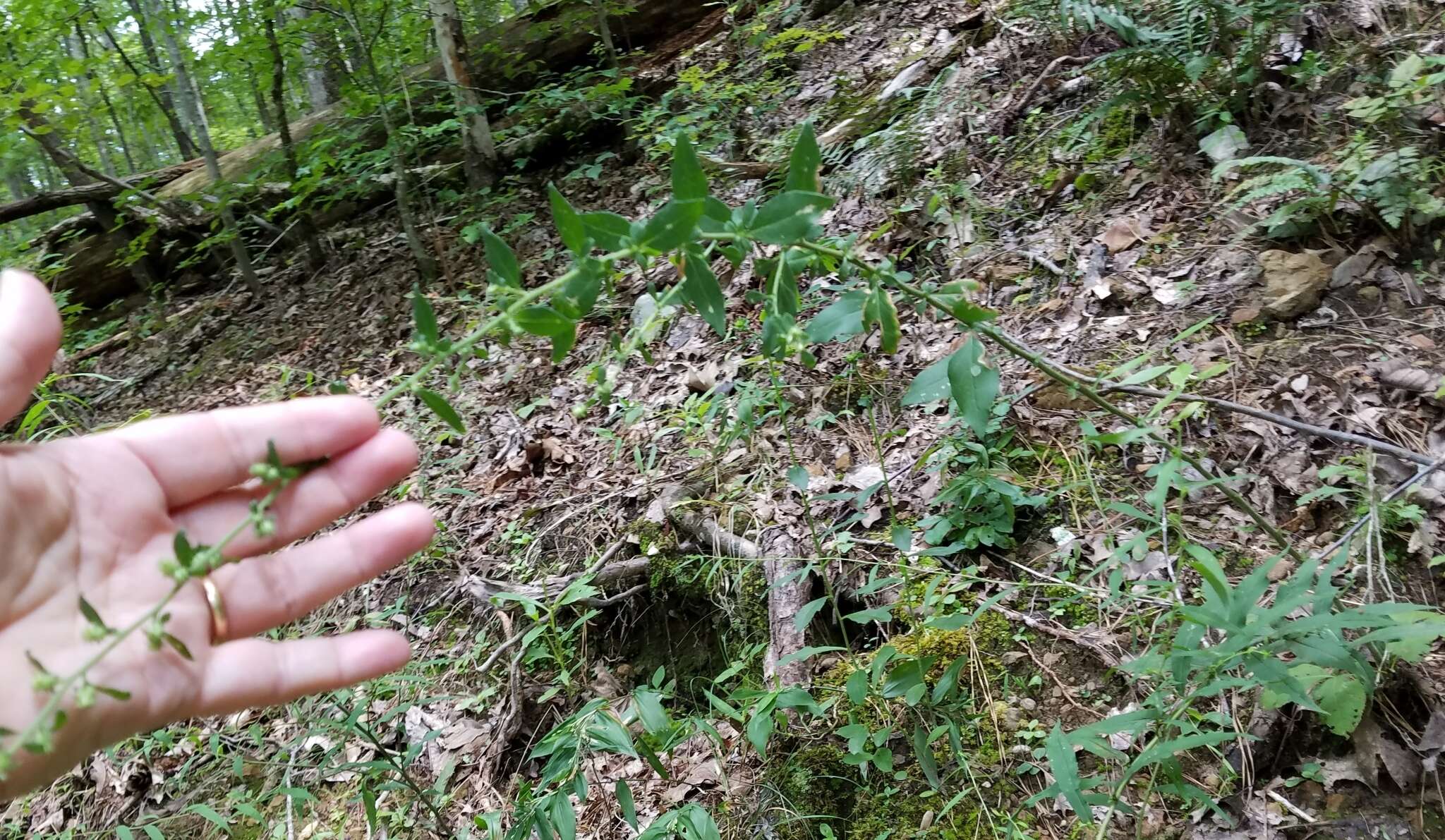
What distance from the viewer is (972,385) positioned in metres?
1.38

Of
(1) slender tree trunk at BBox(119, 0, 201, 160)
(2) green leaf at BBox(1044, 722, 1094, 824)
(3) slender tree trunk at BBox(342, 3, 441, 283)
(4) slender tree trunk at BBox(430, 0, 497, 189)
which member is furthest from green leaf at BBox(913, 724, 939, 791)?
(1) slender tree trunk at BBox(119, 0, 201, 160)

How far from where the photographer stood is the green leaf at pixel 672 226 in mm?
1021

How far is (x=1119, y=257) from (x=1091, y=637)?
1781mm

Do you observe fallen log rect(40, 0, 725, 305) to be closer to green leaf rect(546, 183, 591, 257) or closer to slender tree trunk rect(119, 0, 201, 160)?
slender tree trunk rect(119, 0, 201, 160)

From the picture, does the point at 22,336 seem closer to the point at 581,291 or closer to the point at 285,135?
A: the point at 581,291

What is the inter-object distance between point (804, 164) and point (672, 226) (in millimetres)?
284

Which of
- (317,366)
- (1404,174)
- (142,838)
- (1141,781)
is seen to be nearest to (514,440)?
(142,838)

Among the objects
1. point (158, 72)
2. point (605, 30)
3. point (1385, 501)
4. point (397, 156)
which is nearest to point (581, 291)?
point (1385, 501)

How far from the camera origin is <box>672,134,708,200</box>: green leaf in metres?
1.06

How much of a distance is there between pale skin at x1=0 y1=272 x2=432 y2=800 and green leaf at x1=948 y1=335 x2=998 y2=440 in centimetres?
106

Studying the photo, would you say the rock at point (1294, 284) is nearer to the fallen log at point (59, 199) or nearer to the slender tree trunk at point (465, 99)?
the slender tree trunk at point (465, 99)

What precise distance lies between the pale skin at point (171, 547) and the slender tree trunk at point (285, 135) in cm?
484

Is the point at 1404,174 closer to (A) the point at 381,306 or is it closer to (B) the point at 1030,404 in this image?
(B) the point at 1030,404

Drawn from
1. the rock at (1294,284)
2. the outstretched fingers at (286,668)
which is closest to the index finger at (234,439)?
the outstretched fingers at (286,668)
